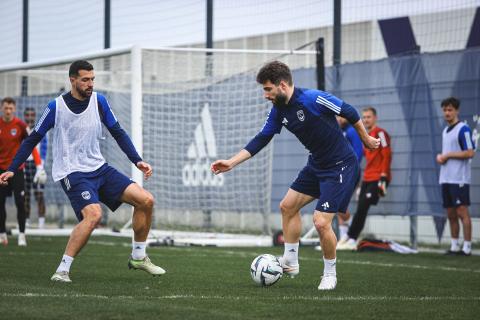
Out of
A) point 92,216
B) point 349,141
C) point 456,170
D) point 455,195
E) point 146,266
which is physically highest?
point 349,141

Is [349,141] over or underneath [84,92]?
underneath

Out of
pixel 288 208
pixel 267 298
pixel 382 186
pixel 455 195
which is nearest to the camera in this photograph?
pixel 267 298

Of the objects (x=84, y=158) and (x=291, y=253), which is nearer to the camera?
(x=84, y=158)

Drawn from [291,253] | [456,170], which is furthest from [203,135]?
[291,253]

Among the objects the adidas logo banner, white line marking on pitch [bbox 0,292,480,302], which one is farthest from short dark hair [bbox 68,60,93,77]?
the adidas logo banner

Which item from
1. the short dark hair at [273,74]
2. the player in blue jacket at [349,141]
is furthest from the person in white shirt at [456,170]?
the short dark hair at [273,74]

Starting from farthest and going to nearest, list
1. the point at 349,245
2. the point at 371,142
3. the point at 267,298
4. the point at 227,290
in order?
the point at 349,245
the point at 371,142
the point at 227,290
the point at 267,298

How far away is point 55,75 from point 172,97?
20.9ft

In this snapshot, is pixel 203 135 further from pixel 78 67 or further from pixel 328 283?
pixel 328 283

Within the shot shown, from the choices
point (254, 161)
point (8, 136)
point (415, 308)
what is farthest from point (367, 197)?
point (415, 308)

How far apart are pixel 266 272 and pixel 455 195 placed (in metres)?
6.02

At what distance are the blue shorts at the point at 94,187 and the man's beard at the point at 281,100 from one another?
1.74 meters

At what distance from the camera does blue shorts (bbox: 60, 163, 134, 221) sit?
31.3ft

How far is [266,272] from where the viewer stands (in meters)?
9.23
